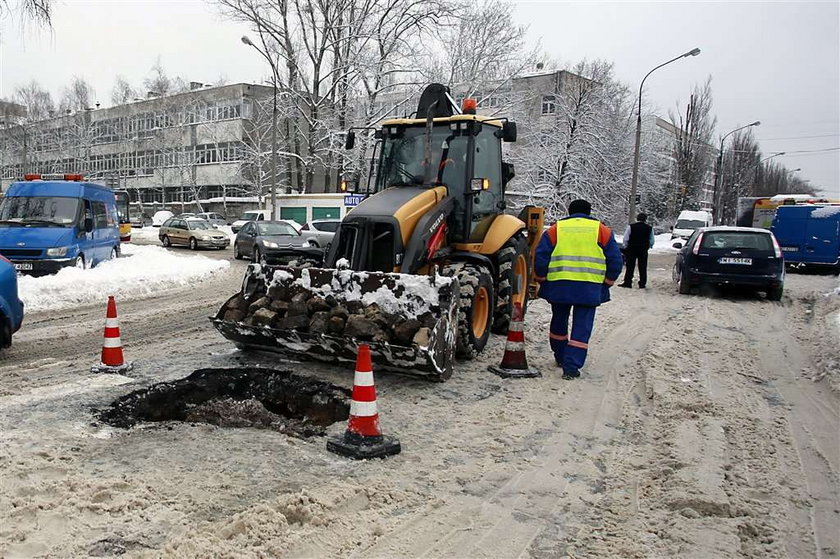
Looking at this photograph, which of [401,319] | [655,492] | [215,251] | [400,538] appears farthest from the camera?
[215,251]

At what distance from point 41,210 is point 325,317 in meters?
10.5

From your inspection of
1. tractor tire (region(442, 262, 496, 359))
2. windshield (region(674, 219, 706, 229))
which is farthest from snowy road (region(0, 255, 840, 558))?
windshield (region(674, 219, 706, 229))

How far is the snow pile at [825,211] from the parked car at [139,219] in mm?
44983

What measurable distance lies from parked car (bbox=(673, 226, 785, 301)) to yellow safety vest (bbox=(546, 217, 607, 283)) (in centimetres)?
712

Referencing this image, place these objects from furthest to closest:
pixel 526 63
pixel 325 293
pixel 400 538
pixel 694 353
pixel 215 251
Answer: pixel 526 63 → pixel 215 251 → pixel 694 353 → pixel 325 293 → pixel 400 538

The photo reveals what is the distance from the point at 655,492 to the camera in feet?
13.1

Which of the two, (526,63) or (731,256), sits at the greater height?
(526,63)

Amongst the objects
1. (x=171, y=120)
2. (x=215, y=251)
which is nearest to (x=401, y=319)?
(x=215, y=251)

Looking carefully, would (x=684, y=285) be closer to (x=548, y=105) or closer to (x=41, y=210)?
(x=41, y=210)

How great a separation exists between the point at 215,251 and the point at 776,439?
27.3m

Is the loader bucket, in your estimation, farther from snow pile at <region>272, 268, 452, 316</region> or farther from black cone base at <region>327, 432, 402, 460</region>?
black cone base at <region>327, 432, 402, 460</region>

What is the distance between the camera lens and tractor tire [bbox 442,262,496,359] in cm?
689

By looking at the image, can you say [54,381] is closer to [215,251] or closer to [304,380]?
[304,380]

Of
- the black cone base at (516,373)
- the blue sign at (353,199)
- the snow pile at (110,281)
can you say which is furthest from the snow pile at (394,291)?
the snow pile at (110,281)
